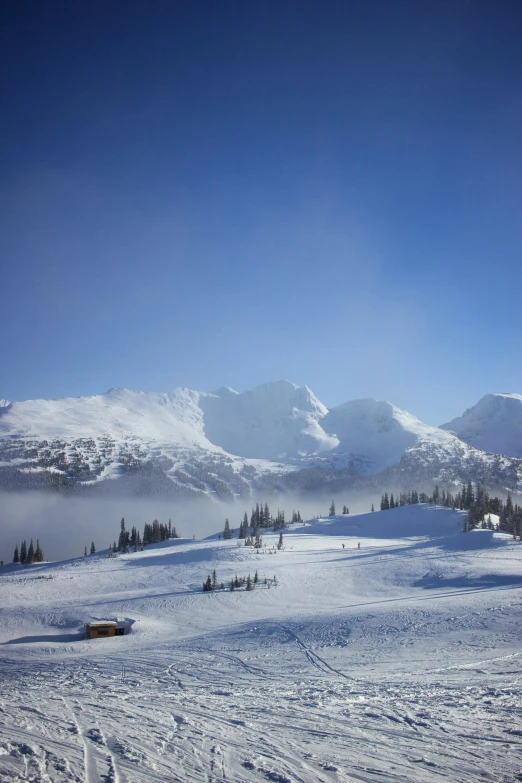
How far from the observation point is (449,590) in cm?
3528

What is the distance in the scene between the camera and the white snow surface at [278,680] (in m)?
9.33

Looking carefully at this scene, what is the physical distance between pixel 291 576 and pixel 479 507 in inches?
2157

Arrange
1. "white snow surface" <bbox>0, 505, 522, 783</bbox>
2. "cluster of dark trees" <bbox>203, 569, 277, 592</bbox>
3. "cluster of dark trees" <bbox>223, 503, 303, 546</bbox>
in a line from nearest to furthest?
"white snow surface" <bbox>0, 505, 522, 783</bbox>, "cluster of dark trees" <bbox>203, 569, 277, 592</bbox>, "cluster of dark trees" <bbox>223, 503, 303, 546</bbox>

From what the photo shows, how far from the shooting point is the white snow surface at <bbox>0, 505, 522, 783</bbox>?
9.33 metres

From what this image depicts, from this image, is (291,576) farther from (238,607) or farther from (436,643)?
(436,643)

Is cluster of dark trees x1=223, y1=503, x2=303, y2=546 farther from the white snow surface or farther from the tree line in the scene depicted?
the white snow surface

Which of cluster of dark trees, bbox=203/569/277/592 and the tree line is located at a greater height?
cluster of dark trees, bbox=203/569/277/592

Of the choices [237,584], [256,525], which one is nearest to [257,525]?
[256,525]

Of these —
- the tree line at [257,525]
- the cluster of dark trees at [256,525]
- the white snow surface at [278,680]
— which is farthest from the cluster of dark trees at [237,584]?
the tree line at [257,525]

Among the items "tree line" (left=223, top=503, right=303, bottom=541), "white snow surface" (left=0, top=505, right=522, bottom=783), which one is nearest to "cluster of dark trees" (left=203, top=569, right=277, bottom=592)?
"white snow surface" (left=0, top=505, right=522, bottom=783)

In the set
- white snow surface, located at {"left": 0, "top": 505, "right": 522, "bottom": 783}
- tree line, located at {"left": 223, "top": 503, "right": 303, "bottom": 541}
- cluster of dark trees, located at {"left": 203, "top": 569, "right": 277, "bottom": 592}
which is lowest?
tree line, located at {"left": 223, "top": 503, "right": 303, "bottom": 541}

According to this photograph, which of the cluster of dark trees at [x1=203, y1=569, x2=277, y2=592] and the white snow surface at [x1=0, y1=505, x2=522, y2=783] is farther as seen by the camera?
the cluster of dark trees at [x1=203, y1=569, x2=277, y2=592]

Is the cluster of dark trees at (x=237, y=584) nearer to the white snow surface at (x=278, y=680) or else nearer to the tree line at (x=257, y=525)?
the white snow surface at (x=278, y=680)

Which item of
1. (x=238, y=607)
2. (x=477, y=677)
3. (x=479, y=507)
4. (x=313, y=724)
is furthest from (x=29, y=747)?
(x=479, y=507)
